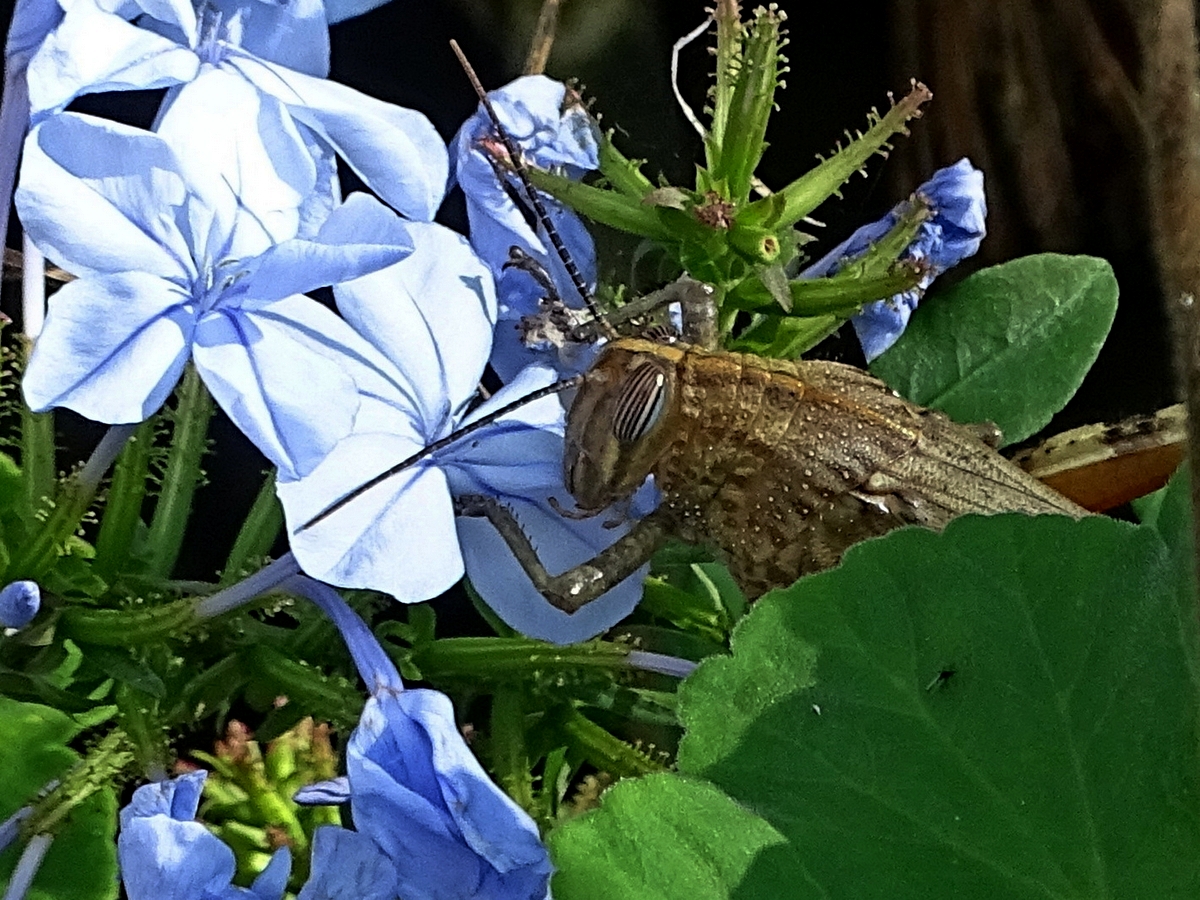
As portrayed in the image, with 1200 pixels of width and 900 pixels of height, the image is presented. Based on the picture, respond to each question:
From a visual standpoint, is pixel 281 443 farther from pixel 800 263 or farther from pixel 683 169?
pixel 683 169

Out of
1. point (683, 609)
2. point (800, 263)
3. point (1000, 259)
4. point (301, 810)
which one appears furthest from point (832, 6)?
point (301, 810)

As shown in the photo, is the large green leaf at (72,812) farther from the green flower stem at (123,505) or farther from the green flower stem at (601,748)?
the green flower stem at (601,748)

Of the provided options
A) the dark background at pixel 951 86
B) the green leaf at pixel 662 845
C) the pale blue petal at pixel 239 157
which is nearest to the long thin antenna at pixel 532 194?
the pale blue petal at pixel 239 157

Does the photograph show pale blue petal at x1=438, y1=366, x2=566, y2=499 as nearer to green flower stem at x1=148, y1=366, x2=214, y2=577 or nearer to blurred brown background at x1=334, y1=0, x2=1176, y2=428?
green flower stem at x1=148, y1=366, x2=214, y2=577

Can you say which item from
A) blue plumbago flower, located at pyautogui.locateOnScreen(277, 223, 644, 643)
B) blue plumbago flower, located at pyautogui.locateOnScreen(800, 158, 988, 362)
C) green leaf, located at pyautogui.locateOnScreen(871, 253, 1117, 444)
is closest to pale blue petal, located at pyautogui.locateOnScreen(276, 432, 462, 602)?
blue plumbago flower, located at pyautogui.locateOnScreen(277, 223, 644, 643)

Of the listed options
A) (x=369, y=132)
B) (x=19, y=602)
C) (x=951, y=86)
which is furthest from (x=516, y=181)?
(x=951, y=86)

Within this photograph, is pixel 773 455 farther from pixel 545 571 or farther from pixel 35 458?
pixel 35 458

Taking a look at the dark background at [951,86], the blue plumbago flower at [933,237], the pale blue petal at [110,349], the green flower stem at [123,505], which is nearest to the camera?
the pale blue petal at [110,349]

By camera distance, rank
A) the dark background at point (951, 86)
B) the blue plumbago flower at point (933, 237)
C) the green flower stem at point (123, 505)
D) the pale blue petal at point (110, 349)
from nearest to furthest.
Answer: the pale blue petal at point (110, 349), the green flower stem at point (123, 505), the blue plumbago flower at point (933, 237), the dark background at point (951, 86)
